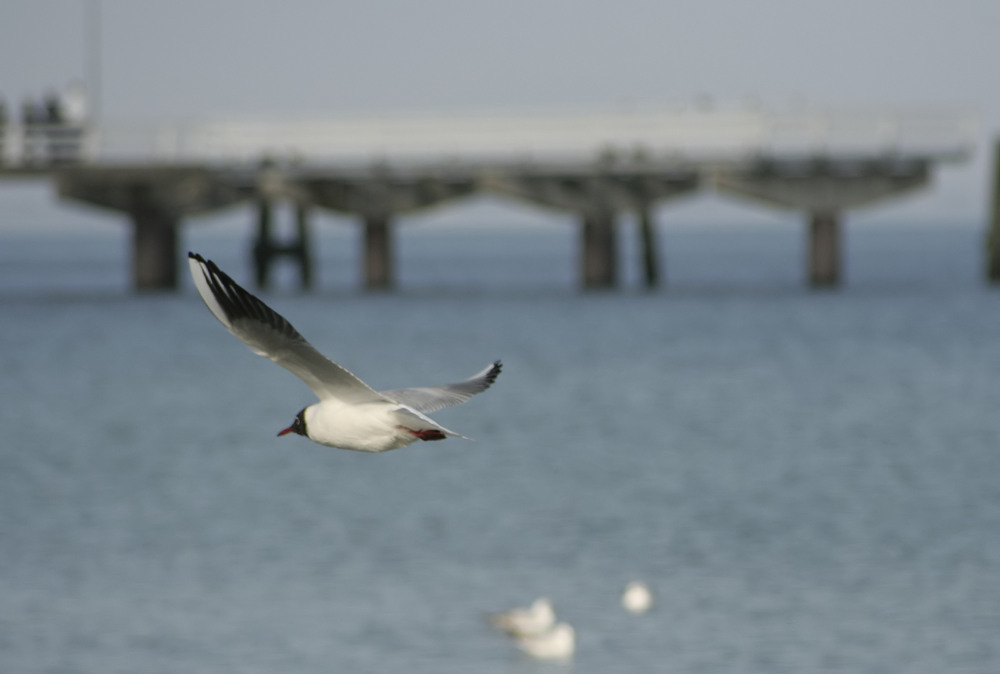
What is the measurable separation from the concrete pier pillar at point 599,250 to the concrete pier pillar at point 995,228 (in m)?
10.7

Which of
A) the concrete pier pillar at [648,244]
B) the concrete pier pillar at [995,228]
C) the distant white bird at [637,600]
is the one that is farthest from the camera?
the concrete pier pillar at [648,244]

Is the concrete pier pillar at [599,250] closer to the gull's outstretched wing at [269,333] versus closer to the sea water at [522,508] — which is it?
the sea water at [522,508]

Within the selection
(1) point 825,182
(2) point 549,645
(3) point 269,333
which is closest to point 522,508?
(2) point 549,645

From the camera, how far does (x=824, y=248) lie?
159 feet

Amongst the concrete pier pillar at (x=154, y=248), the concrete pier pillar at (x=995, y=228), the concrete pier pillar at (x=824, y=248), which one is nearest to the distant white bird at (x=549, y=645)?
the concrete pier pillar at (x=824, y=248)

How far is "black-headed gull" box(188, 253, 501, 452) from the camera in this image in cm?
759

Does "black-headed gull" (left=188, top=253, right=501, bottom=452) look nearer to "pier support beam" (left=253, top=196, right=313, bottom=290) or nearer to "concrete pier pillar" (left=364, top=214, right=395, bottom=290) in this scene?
"concrete pier pillar" (left=364, top=214, right=395, bottom=290)

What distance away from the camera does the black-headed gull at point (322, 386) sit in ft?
24.9

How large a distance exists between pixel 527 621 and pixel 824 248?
32.8m

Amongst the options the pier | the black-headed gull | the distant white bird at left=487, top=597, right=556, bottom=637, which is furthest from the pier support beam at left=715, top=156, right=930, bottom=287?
the black-headed gull

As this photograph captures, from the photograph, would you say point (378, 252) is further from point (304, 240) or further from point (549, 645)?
point (549, 645)

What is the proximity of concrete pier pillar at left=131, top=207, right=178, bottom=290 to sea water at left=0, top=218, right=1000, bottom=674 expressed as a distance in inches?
77.5

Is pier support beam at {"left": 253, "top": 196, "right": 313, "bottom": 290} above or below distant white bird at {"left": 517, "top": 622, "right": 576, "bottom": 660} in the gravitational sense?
above

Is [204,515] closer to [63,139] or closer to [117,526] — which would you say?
[117,526]
